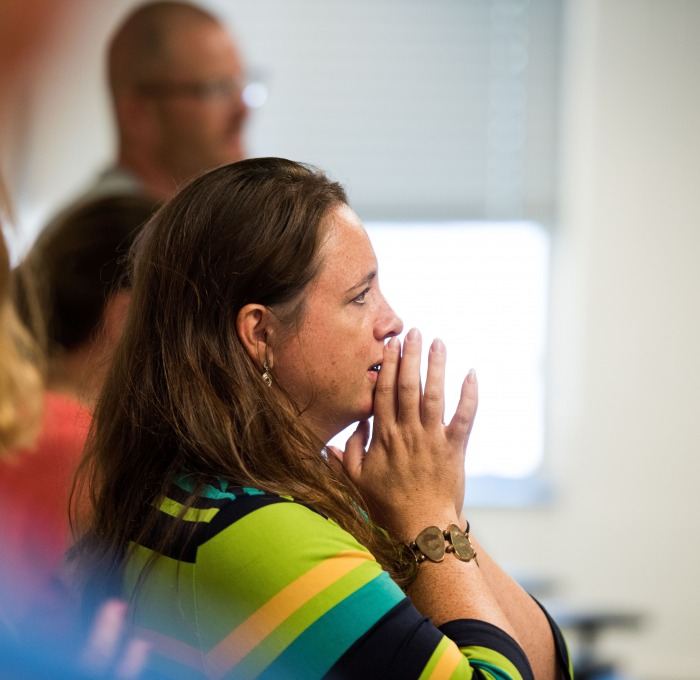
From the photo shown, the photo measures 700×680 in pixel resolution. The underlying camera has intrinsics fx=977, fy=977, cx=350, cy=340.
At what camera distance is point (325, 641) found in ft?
2.61

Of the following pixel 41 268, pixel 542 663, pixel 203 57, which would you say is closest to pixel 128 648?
pixel 542 663

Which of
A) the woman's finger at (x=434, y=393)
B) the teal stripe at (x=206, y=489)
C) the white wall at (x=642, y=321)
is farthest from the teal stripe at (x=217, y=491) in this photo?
the white wall at (x=642, y=321)

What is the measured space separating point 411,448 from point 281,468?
0.14m

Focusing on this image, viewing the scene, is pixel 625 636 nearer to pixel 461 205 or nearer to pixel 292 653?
pixel 461 205

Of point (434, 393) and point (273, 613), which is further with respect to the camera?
point (434, 393)

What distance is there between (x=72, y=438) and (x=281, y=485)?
1.85 ft

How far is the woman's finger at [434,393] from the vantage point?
3.32 ft

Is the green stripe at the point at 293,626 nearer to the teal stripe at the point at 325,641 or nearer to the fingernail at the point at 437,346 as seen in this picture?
the teal stripe at the point at 325,641

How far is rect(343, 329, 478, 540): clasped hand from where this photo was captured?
3.19 feet

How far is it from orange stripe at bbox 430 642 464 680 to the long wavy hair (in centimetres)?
12

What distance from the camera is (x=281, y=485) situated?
2.96 ft

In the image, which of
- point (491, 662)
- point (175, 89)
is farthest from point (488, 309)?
point (491, 662)

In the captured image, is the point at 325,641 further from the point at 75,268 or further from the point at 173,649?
the point at 75,268

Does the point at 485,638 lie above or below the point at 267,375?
below
